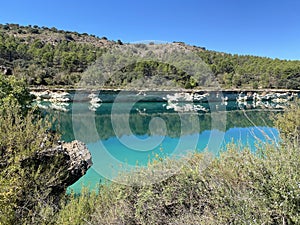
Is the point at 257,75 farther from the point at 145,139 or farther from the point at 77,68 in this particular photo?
the point at 145,139

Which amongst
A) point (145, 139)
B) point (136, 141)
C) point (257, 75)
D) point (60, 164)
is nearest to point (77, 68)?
point (136, 141)

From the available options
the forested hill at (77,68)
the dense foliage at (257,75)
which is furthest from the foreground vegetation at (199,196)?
the dense foliage at (257,75)

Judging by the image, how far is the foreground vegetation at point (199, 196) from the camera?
277 cm

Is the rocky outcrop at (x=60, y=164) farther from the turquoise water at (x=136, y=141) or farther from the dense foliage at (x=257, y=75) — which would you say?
the dense foliage at (x=257, y=75)

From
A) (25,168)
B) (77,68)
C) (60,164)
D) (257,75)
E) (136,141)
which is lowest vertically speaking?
(136,141)

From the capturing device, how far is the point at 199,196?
12.3ft

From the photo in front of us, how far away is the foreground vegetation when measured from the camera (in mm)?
2768

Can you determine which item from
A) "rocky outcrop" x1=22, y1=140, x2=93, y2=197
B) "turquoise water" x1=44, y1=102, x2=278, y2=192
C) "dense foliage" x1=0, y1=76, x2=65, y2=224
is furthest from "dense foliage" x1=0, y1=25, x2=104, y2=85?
"dense foliage" x1=0, y1=76, x2=65, y2=224

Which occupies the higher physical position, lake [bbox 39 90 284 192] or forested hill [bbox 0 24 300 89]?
forested hill [bbox 0 24 300 89]

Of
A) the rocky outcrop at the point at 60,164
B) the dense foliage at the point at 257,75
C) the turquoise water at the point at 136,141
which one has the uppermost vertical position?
the dense foliage at the point at 257,75

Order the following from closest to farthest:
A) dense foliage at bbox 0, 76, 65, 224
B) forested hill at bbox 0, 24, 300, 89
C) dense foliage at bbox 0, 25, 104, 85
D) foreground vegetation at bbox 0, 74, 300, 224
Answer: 1. foreground vegetation at bbox 0, 74, 300, 224
2. dense foliage at bbox 0, 76, 65, 224
3. dense foliage at bbox 0, 25, 104, 85
4. forested hill at bbox 0, 24, 300, 89

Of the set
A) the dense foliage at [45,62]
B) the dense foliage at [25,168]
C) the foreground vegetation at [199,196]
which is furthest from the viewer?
the dense foliage at [45,62]

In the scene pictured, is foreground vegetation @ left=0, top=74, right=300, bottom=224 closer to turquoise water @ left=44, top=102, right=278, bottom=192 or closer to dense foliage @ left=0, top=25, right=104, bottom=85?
turquoise water @ left=44, top=102, right=278, bottom=192

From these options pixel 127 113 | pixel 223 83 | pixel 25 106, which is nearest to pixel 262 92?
pixel 223 83
